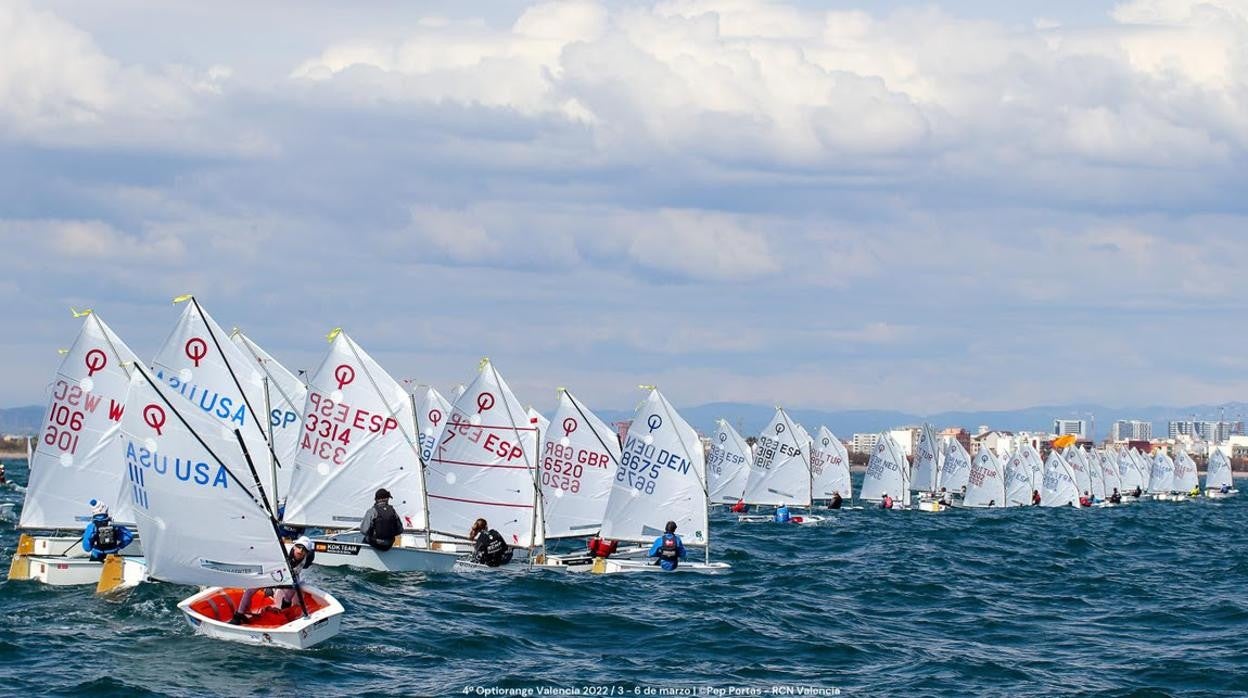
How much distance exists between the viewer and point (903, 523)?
8294 centimetres

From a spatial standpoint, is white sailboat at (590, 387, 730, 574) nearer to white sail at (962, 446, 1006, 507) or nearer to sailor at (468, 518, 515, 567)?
sailor at (468, 518, 515, 567)

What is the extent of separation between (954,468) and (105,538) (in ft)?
283

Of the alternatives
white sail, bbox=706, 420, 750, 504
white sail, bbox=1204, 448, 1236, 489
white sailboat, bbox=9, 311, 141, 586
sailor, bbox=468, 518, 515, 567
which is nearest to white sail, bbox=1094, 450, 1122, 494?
white sail, bbox=1204, 448, 1236, 489

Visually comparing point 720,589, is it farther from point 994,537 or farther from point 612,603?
point 994,537

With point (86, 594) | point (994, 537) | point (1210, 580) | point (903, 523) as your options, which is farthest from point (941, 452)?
point (86, 594)

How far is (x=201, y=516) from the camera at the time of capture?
31.6 meters

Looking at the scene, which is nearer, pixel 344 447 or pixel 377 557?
pixel 377 557

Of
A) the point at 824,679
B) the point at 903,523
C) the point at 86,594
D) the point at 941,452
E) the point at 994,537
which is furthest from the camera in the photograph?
the point at 941,452

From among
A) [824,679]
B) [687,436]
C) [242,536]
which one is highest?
[687,436]

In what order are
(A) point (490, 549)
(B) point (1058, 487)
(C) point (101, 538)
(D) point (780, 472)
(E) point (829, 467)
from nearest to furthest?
(C) point (101, 538) < (A) point (490, 549) < (D) point (780, 472) < (E) point (829, 467) < (B) point (1058, 487)

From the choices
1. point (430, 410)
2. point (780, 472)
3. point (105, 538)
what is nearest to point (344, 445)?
point (105, 538)

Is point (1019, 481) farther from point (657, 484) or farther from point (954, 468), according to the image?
point (657, 484)

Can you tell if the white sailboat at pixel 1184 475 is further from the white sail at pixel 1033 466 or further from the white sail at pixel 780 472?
the white sail at pixel 780 472

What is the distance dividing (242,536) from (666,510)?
19.2 m
